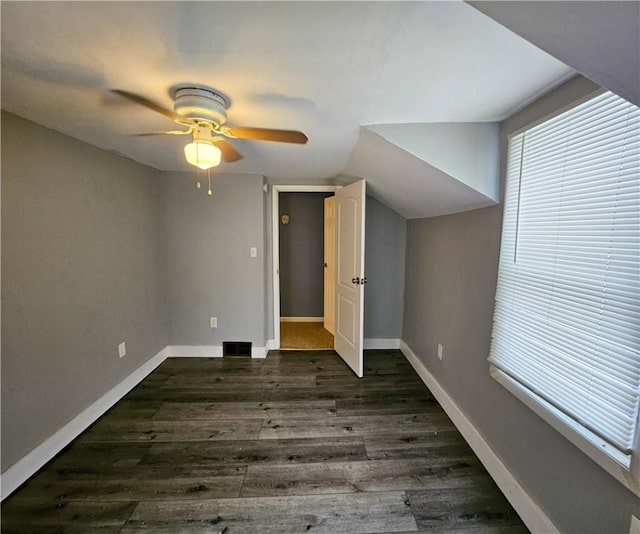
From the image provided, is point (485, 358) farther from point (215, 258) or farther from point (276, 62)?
point (215, 258)

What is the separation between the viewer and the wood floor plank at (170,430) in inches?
79.3

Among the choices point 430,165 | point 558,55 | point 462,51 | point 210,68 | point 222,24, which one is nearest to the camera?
point 558,55

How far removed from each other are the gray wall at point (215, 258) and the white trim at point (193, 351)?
49mm

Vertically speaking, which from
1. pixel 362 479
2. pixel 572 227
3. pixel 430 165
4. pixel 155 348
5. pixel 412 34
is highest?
pixel 412 34

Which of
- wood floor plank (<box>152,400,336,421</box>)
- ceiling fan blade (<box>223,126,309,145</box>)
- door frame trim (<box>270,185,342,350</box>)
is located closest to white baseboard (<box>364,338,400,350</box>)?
door frame trim (<box>270,185,342,350</box>)

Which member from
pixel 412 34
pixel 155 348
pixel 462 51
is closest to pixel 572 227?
pixel 462 51

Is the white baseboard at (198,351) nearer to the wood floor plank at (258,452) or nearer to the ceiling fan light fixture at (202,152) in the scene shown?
the wood floor plank at (258,452)

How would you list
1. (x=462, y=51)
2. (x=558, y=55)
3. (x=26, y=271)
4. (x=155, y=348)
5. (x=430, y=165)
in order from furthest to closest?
1. (x=155, y=348)
2. (x=430, y=165)
3. (x=26, y=271)
4. (x=462, y=51)
5. (x=558, y=55)

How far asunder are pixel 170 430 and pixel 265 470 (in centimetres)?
86

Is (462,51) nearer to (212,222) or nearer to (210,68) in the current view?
(210,68)

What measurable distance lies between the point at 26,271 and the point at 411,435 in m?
2.75

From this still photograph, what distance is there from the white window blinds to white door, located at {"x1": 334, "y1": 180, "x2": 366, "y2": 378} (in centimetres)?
139

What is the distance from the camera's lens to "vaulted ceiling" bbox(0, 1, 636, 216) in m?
0.90

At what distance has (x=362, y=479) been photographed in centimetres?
168
